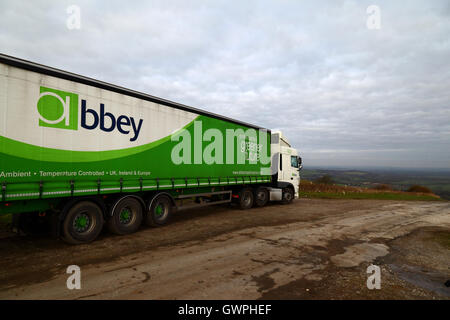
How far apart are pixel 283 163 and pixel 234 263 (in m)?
10.8

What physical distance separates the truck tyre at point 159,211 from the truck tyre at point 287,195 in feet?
28.5

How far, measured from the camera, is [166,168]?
9078mm

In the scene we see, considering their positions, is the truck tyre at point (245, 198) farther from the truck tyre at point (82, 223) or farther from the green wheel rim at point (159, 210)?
the truck tyre at point (82, 223)

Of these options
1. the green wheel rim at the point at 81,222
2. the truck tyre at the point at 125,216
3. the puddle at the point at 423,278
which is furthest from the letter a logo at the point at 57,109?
the puddle at the point at 423,278

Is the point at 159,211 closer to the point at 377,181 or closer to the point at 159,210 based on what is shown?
the point at 159,210

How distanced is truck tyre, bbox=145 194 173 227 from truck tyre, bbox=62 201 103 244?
181 cm

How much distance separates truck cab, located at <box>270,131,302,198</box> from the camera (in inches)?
600

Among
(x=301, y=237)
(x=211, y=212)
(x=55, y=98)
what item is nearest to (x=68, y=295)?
(x=55, y=98)

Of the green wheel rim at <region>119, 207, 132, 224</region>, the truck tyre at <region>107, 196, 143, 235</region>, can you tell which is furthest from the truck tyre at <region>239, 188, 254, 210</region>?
the green wheel rim at <region>119, 207, 132, 224</region>

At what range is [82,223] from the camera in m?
7.10

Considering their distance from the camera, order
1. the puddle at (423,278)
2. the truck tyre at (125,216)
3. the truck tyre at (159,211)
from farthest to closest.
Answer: the truck tyre at (159,211) < the truck tyre at (125,216) < the puddle at (423,278)

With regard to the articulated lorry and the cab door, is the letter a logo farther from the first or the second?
the cab door

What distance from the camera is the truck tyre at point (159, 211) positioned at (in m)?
8.87
